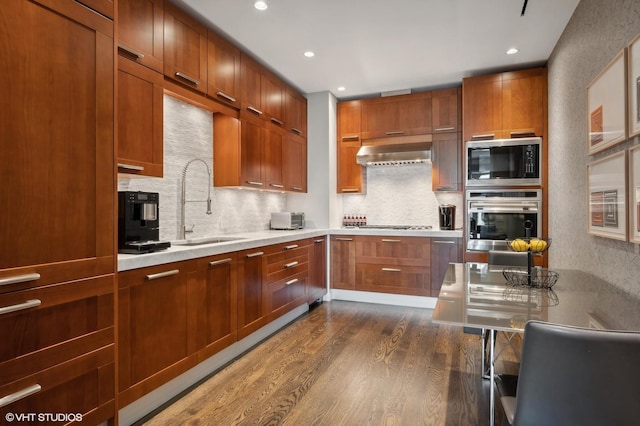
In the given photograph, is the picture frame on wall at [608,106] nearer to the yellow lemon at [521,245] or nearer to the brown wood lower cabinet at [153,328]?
the yellow lemon at [521,245]

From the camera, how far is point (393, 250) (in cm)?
423

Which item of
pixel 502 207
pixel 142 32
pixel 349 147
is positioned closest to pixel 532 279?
pixel 502 207

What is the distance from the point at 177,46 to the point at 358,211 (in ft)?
10.4

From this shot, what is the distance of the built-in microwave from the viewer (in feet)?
12.0

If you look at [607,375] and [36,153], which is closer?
[607,375]

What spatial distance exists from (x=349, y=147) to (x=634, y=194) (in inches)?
131

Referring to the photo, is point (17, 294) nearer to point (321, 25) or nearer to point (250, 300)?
point (250, 300)

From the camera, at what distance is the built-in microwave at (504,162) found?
3670mm

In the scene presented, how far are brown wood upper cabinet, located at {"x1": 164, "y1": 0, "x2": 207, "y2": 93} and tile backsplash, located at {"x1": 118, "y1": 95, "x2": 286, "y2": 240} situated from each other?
0.35m

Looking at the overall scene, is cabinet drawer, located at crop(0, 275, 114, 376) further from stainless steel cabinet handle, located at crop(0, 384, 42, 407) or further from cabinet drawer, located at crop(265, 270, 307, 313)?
cabinet drawer, located at crop(265, 270, 307, 313)

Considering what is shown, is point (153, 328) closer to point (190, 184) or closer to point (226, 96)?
point (190, 184)

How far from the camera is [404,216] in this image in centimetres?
477

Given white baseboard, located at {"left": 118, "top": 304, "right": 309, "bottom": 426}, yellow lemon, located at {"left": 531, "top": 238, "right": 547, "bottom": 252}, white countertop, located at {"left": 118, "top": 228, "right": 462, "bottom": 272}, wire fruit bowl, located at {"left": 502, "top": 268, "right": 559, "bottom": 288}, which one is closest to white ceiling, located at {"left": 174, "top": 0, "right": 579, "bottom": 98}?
white countertop, located at {"left": 118, "top": 228, "right": 462, "bottom": 272}

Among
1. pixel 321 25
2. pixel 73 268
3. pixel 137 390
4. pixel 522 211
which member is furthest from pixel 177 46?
pixel 522 211
